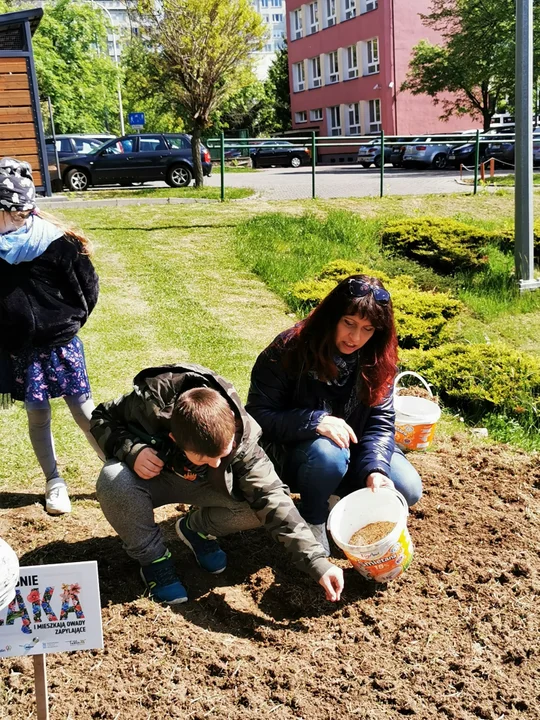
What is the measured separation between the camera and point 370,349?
3.11 metres

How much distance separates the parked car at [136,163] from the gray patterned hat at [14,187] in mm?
14969

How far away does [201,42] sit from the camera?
1438cm

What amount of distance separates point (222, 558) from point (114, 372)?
2759 millimetres

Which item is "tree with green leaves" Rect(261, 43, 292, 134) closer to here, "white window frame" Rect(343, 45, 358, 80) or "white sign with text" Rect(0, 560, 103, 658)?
"white window frame" Rect(343, 45, 358, 80)

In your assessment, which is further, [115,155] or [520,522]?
[115,155]

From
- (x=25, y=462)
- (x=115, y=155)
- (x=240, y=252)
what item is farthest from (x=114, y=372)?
(x=115, y=155)

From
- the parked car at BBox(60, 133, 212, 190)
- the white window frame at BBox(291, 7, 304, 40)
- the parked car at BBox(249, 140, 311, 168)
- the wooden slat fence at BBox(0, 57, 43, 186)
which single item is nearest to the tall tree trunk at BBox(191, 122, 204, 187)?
the parked car at BBox(60, 133, 212, 190)

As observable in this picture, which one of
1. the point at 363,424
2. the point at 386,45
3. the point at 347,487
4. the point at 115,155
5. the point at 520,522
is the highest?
the point at 386,45

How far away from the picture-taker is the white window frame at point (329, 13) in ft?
126

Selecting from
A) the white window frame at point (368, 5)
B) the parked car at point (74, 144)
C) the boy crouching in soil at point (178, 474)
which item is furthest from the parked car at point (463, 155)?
the boy crouching in soil at point (178, 474)

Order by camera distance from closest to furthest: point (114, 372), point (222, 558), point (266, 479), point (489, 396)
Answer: point (266, 479) → point (222, 558) → point (489, 396) → point (114, 372)

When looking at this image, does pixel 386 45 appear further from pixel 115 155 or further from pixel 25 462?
pixel 25 462

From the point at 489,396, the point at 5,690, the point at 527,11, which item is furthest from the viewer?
the point at 527,11

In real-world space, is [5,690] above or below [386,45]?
below
